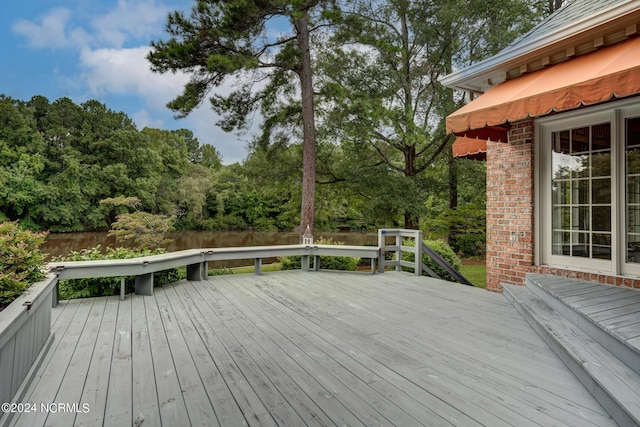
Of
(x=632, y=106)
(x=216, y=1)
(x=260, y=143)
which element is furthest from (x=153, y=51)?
(x=632, y=106)

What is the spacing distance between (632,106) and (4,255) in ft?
19.3

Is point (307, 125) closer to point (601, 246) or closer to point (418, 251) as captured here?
point (418, 251)

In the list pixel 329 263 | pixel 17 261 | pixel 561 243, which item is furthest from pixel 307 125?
pixel 17 261

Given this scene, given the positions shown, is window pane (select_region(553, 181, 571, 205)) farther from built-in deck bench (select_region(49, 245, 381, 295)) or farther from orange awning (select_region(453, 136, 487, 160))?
built-in deck bench (select_region(49, 245, 381, 295))

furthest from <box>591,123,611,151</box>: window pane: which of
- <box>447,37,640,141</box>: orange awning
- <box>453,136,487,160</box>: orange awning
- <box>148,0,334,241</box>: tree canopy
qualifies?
<box>148,0,334,241</box>: tree canopy

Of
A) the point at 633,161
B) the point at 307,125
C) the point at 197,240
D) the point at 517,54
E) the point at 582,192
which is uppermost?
the point at 307,125

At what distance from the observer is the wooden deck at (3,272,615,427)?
1940 millimetres

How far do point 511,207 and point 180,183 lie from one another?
25.2 m

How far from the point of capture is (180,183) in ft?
85.6

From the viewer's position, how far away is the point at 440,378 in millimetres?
2363

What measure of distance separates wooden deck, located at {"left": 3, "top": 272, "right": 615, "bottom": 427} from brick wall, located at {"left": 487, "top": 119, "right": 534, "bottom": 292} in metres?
0.66

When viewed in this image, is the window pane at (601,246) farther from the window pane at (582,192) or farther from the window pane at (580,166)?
the window pane at (580,166)

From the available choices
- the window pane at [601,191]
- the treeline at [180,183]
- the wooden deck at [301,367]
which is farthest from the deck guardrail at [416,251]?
the treeline at [180,183]

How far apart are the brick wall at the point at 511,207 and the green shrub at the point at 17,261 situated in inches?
205
